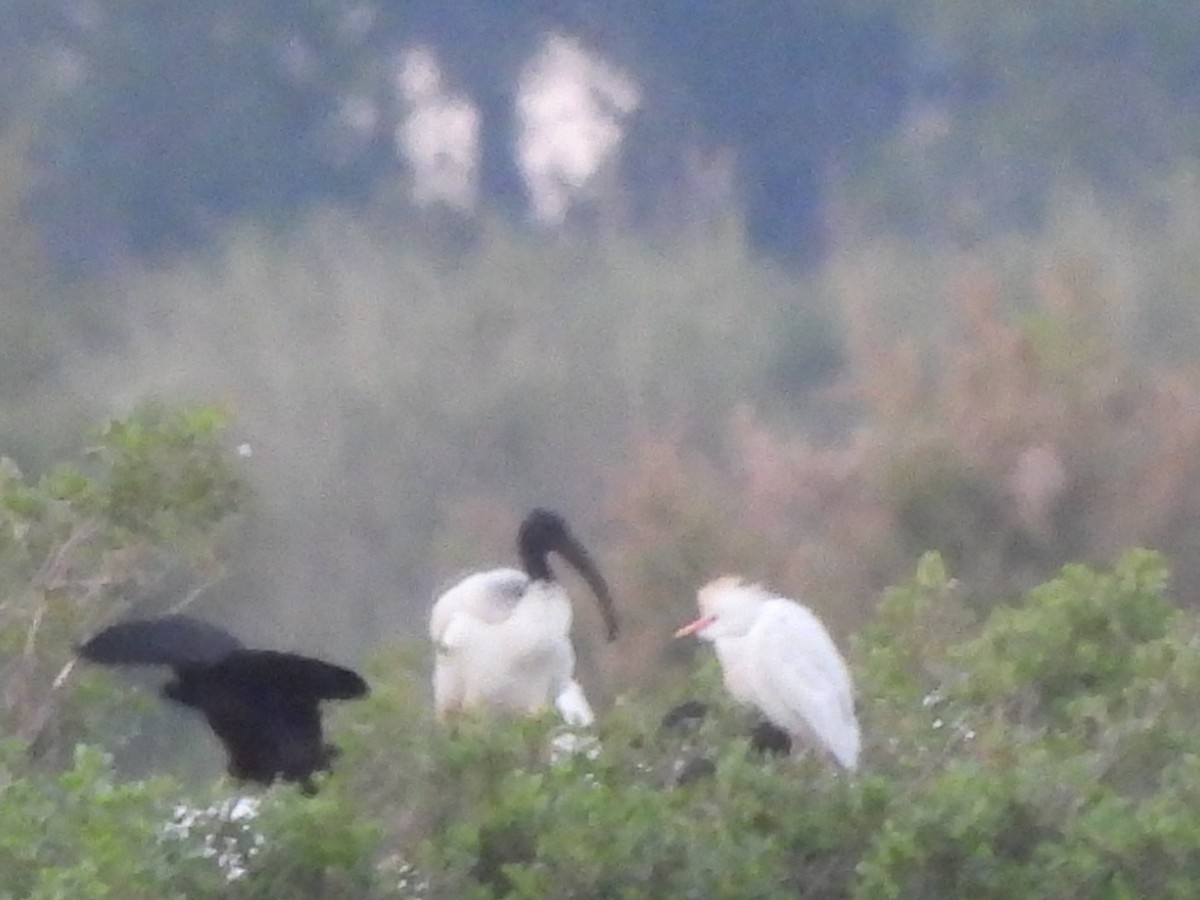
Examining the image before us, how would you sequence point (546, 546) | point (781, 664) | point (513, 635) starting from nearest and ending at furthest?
1. point (781, 664)
2. point (513, 635)
3. point (546, 546)

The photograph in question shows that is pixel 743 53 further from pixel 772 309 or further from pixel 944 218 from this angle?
pixel 772 309

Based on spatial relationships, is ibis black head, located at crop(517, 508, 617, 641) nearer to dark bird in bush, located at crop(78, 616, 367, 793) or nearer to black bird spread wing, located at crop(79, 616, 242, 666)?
dark bird in bush, located at crop(78, 616, 367, 793)

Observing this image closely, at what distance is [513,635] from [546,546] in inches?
14.1

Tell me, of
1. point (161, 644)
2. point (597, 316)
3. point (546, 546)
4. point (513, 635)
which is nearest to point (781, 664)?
point (513, 635)

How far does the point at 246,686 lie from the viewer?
5.19m

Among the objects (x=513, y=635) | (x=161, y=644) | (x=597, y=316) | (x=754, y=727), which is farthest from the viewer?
(x=597, y=316)

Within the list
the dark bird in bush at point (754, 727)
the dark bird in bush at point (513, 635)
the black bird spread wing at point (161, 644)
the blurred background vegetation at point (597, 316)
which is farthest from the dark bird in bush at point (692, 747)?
the black bird spread wing at point (161, 644)

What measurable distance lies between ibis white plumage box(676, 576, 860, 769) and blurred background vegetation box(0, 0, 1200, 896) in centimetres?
17

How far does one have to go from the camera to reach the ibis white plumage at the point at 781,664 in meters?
6.17

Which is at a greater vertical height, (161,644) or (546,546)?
(546,546)

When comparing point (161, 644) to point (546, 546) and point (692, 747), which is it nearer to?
point (692, 747)

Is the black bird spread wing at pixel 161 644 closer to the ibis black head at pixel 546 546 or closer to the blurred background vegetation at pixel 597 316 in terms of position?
the blurred background vegetation at pixel 597 316

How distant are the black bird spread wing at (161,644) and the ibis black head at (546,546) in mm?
2158

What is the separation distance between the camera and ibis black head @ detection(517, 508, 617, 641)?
720cm
